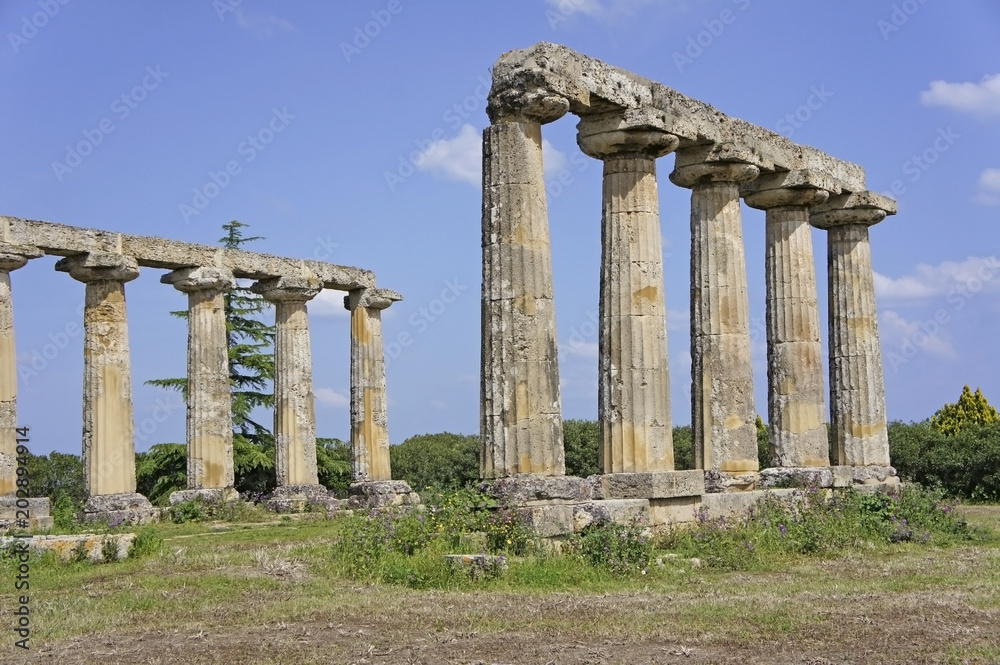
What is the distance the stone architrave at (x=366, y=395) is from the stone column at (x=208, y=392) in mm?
4253

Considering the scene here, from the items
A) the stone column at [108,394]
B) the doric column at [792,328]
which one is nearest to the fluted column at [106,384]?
the stone column at [108,394]

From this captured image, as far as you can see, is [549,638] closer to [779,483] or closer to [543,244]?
[543,244]

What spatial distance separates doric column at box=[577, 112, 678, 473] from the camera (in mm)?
17688

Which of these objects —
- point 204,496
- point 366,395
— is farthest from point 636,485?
point 366,395

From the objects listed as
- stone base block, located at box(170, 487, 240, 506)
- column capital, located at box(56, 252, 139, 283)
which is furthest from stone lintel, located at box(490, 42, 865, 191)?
stone base block, located at box(170, 487, 240, 506)

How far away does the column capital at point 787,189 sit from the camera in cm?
2205

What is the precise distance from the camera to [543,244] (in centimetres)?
1606

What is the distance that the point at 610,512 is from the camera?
15867 mm

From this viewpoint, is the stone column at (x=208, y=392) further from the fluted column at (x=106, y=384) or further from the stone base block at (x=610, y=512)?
the stone base block at (x=610, y=512)

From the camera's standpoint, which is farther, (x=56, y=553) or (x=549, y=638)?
(x=56, y=553)

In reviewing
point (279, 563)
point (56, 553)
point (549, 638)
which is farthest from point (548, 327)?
point (56, 553)

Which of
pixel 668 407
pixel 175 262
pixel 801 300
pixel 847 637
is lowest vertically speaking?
pixel 847 637

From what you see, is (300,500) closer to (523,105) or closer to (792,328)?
(792,328)

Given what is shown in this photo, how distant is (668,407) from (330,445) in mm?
25749
